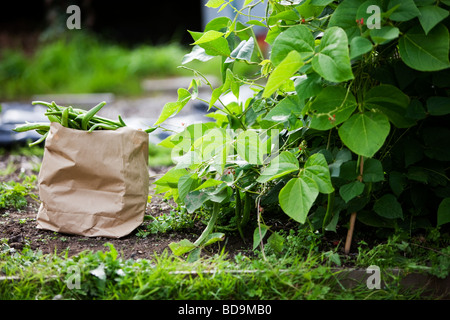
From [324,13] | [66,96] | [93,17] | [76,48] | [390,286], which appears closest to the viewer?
[390,286]

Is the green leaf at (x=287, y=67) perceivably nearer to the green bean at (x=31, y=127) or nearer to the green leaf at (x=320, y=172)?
the green leaf at (x=320, y=172)

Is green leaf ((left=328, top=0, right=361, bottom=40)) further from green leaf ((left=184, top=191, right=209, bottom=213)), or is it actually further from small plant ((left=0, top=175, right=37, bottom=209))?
small plant ((left=0, top=175, right=37, bottom=209))

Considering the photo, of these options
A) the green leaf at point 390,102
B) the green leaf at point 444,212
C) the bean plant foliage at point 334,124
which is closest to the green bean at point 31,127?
the bean plant foliage at point 334,124

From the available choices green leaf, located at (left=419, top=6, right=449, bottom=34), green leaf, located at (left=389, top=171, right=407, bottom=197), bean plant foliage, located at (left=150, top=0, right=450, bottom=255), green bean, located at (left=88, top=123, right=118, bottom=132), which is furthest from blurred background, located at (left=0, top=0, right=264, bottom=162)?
green leaf, located at (left=419, top=6, right=449, bottom=34)

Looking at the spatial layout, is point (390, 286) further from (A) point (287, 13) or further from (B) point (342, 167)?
(A) point (287, 13)

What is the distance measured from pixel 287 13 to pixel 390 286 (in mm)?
972

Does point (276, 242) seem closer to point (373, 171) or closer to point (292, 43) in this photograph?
point (373, 171)

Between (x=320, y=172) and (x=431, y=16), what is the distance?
0.56 m

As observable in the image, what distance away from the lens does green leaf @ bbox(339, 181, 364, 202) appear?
1655 mm

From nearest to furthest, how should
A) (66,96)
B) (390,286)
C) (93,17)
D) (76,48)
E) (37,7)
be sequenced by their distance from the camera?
(390,286)
(66,96)
(76,48)
(93,17)
(37,7)
